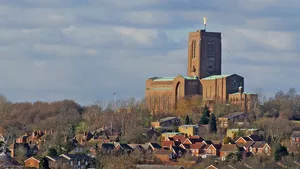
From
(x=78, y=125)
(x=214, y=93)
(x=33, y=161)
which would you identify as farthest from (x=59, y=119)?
(x=33, y=161)

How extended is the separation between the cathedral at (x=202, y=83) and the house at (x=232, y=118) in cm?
409

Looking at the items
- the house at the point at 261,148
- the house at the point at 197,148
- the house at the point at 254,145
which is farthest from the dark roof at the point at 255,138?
the house at the point at 197,148

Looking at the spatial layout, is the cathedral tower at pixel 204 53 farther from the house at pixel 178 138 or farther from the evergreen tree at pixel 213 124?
the house at pixel 178 138

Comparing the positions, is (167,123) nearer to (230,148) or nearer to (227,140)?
(227,140)

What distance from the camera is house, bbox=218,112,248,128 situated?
3780 inches

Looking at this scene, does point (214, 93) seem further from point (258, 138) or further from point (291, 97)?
point (258, 138)

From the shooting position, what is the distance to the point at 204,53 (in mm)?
114000

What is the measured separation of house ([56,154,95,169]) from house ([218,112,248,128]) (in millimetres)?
20380

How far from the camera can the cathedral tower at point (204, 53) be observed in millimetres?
113562

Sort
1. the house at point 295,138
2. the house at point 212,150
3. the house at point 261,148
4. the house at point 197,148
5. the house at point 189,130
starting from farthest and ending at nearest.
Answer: the house at point 189,130 → the house at point 197,148 → the house at point 295,138 → the house at point 212,150 → the house at point 261,148

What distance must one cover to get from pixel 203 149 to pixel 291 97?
83.5 feet

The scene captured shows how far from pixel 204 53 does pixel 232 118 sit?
18.1m

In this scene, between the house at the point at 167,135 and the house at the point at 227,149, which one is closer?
the house at the point at 227,149

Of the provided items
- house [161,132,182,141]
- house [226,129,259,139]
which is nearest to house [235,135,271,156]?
house [226,129,259,139]
